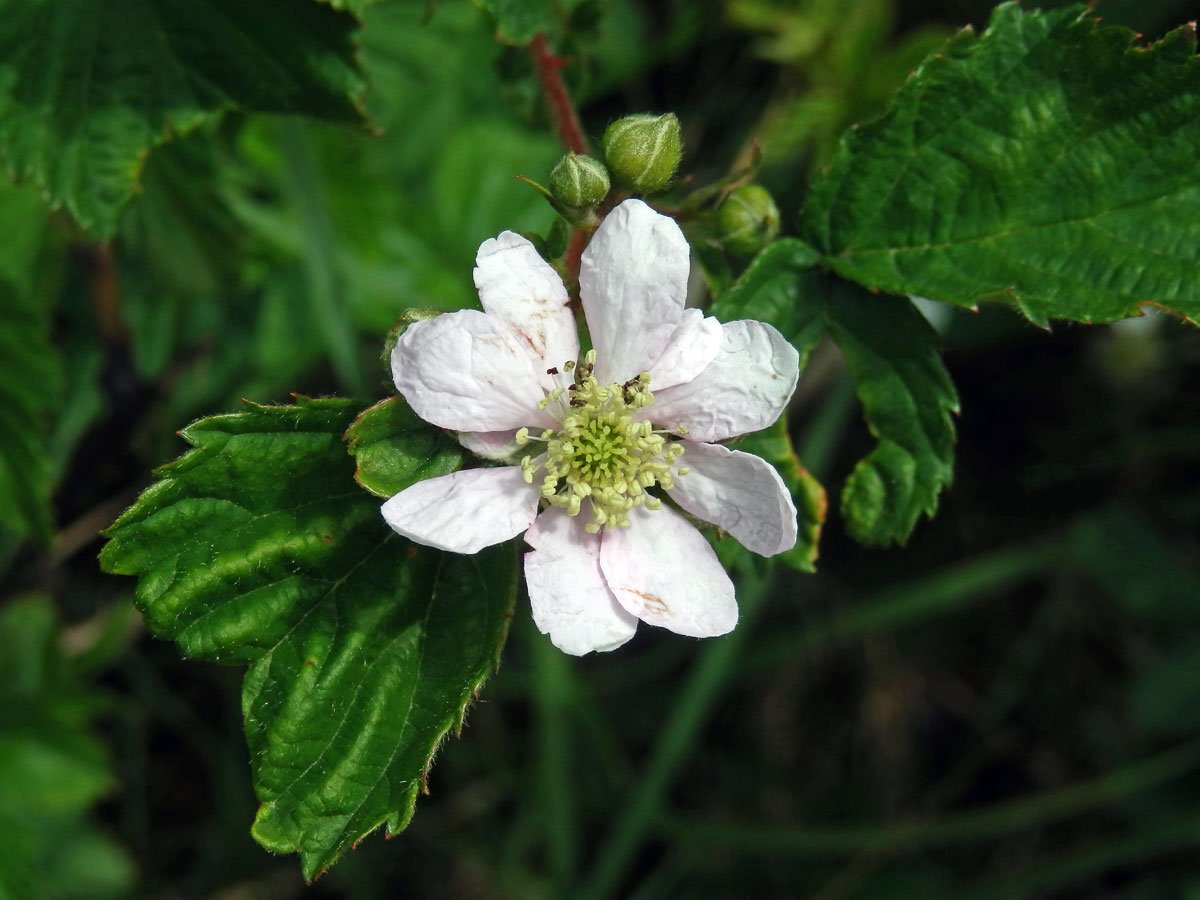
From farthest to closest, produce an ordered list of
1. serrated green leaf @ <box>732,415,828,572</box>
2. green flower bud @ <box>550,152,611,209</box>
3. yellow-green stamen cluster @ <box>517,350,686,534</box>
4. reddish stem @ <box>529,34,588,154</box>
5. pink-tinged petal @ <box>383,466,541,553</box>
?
reddish stem @ <box>529,34,588,154</box> → serrated green leaf @ <box>732,415,828,572</box> → yellow-green stamen cluster @ <box>517,350,686,534</box> → green flower bud @ <box>550,152,611,209</box> → pink-tinged petal @ <box>383,466,541,553</box>

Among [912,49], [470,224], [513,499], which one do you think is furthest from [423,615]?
[912,49]

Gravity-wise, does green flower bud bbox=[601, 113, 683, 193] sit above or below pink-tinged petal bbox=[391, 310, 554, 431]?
above

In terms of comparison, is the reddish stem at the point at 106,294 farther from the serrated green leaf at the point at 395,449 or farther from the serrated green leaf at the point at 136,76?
the serrated green leaf at the point at 395,449

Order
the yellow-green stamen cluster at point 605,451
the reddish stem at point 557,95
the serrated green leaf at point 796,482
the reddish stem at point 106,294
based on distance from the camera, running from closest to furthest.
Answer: the yellow-green stamen cluster at point 605,451 < the serrated green leaf at point 796,482 < the reddish stem at point 557,95 < the reddish stem at point 106,294

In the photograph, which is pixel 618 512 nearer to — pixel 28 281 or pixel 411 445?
pixel 411 445

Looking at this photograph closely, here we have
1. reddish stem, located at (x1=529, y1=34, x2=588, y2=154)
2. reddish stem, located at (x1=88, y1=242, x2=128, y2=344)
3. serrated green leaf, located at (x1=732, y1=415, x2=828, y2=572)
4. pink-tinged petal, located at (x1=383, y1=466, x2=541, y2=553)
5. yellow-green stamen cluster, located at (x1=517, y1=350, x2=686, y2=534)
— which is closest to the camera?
pink-tinged petal, located at (x1=383, y1=466, x2=541, y2=553)

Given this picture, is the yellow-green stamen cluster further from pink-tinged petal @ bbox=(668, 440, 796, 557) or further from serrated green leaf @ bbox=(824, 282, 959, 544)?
serrated green leaf @ bbox=(824, 282, 959, 544)

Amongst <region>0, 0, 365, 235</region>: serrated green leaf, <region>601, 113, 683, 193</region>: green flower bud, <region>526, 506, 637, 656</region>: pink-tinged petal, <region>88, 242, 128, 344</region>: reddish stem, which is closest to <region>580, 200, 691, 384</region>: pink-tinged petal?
<region>601, 113, 683, 193</region>: green flower bud

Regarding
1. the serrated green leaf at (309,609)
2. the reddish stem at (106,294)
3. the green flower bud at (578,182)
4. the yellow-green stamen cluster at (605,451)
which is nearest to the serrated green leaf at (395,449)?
the serrated green leaf at (309,609)
